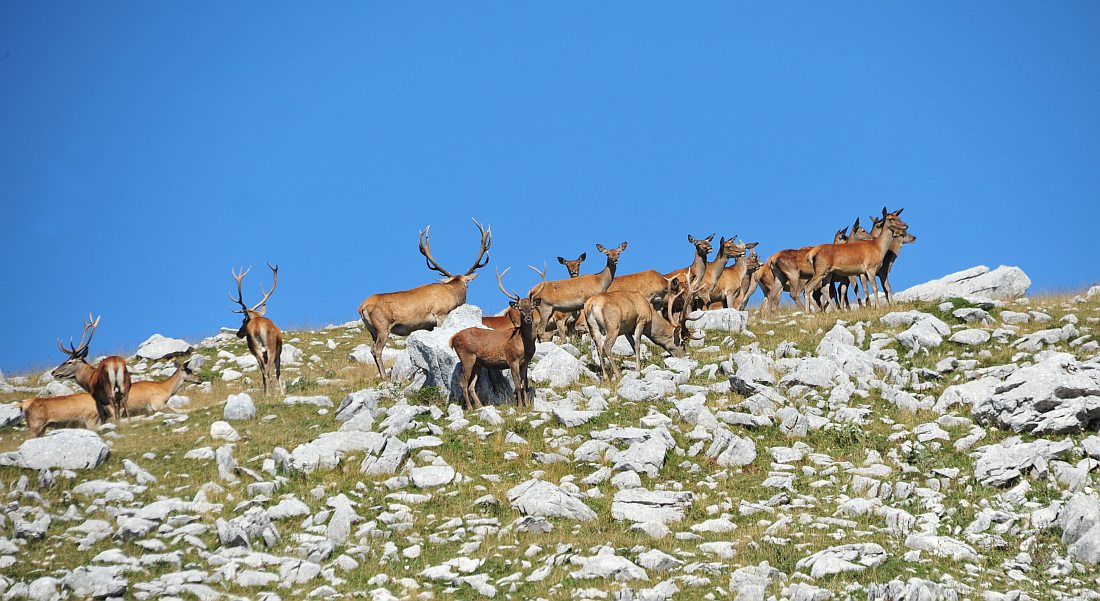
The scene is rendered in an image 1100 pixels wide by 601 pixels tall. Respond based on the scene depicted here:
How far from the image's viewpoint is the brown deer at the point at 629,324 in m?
18.2

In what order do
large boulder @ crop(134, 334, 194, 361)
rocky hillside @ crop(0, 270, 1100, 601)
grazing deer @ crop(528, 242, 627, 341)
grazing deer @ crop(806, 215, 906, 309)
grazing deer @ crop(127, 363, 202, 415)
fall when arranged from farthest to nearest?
large boulder @ crop(134, 334, 194, 361) → grazing deer @ crop(806, 215, 906, 309) → grazing deer @ crop(528, 242, 627, 341) → grazing deer @ crop(127, 363, 202, 415) → rocky hillside @ crop(0, 270, 1100, 601)

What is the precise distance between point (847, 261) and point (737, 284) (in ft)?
9.62

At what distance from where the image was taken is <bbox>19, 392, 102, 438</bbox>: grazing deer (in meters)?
18.6

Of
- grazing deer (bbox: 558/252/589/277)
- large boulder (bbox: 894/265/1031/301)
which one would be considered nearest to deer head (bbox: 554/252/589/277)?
grazing deer (bbox: 558/252/589/277)

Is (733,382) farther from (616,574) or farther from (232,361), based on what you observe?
(232,361)

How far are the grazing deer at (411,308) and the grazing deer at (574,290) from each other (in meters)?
1.74

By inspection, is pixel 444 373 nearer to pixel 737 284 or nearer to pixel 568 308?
pixel 568 308

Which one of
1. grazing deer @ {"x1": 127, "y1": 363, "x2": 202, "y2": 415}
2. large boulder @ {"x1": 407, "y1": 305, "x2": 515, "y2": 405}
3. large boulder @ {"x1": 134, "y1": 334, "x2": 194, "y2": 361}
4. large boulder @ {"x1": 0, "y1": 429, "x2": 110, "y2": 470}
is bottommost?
large boulder @ {"x1": 0, "y1": 429, "x2": 110, "y2": 470}

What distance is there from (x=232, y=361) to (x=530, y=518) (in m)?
14.6

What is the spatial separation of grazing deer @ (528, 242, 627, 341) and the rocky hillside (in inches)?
109

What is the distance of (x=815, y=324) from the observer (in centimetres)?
2086

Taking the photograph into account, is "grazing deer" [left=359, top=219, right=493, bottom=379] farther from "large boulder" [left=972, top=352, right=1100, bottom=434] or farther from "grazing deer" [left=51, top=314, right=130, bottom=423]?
"large boulder" [left=972, top=352, right=1100, bottom=434]

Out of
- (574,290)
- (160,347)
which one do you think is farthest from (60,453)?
(160,347)

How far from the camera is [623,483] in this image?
13.1 m
